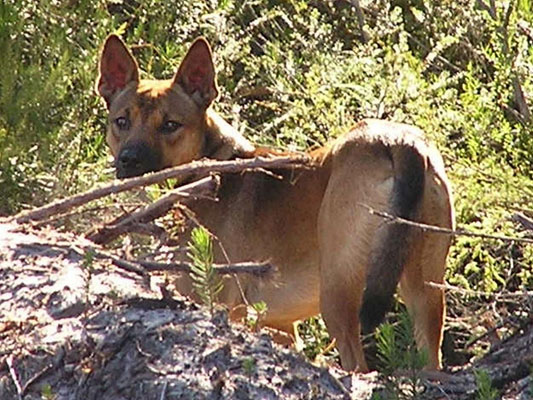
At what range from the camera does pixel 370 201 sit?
601 cm

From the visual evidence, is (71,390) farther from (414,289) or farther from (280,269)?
(280,269)

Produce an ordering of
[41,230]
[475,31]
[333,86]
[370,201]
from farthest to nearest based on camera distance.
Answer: [475,31]
[333,86]
[370,201]
[41,230]

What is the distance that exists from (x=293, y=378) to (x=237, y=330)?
0.28 metres

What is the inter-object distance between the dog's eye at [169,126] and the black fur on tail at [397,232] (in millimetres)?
1649

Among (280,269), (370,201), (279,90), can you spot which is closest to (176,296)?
(370,201)

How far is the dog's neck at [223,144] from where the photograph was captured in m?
7.24

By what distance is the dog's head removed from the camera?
7.16m

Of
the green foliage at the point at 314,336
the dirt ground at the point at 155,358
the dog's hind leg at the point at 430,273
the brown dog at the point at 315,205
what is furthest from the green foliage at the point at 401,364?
the green foliage at the point at 314,336

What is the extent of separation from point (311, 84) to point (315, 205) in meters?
1.24

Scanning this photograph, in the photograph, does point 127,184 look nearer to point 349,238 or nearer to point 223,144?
point 349,238

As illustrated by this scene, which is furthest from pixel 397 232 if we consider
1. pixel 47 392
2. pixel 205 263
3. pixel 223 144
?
pixel 47 392

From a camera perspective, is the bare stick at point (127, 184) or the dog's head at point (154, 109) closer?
the bare stick at point (127, 184)

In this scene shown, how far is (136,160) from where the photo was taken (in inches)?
279

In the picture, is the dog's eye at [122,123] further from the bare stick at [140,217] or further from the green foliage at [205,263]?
the green foliage at [205,263]
